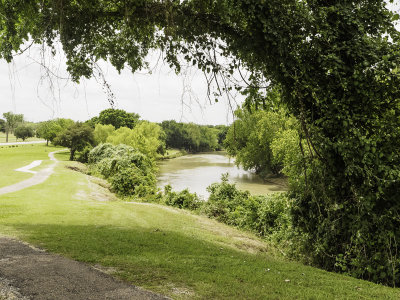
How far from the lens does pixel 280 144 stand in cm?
2938

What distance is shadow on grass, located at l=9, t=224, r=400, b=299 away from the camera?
15.8 ft

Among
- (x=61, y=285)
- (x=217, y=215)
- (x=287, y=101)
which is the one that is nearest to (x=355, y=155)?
(x=287, y=101)

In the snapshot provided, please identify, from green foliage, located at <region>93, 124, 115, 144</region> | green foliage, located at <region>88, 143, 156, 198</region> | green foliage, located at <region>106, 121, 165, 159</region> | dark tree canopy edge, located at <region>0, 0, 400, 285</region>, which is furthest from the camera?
green foliage, located at <region>93, 124, 115, 144</region>

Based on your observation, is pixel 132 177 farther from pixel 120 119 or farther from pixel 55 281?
pixel 120 119

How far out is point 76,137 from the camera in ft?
160

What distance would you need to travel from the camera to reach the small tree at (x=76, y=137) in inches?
1891

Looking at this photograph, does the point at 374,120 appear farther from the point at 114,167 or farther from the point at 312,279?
the point at 114,167

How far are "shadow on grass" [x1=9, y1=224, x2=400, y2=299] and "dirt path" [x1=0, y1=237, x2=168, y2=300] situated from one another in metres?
0.40

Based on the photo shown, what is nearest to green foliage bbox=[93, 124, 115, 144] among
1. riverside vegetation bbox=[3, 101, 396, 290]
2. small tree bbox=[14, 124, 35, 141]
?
riverside vegetation bbox=[3, 101, 396, 290]

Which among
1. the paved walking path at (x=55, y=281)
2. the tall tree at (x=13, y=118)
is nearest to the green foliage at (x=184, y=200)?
the paved walking path at (x=55, y=281)

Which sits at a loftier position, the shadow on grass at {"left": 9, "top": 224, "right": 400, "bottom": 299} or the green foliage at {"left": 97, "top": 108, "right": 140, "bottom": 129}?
the green foliage at {"left": 97, "top": 108, "right": 140, "bottom": 129}

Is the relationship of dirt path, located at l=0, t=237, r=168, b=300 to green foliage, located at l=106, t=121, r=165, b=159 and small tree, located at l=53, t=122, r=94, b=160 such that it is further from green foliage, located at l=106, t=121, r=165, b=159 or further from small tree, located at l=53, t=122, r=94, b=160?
small tree, located at l=53, t=122, r=94, b=160

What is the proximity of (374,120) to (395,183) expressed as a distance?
1557 mm

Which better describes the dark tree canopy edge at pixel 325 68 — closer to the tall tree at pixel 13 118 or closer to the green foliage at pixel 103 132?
the green foliage at pixel 103 132
